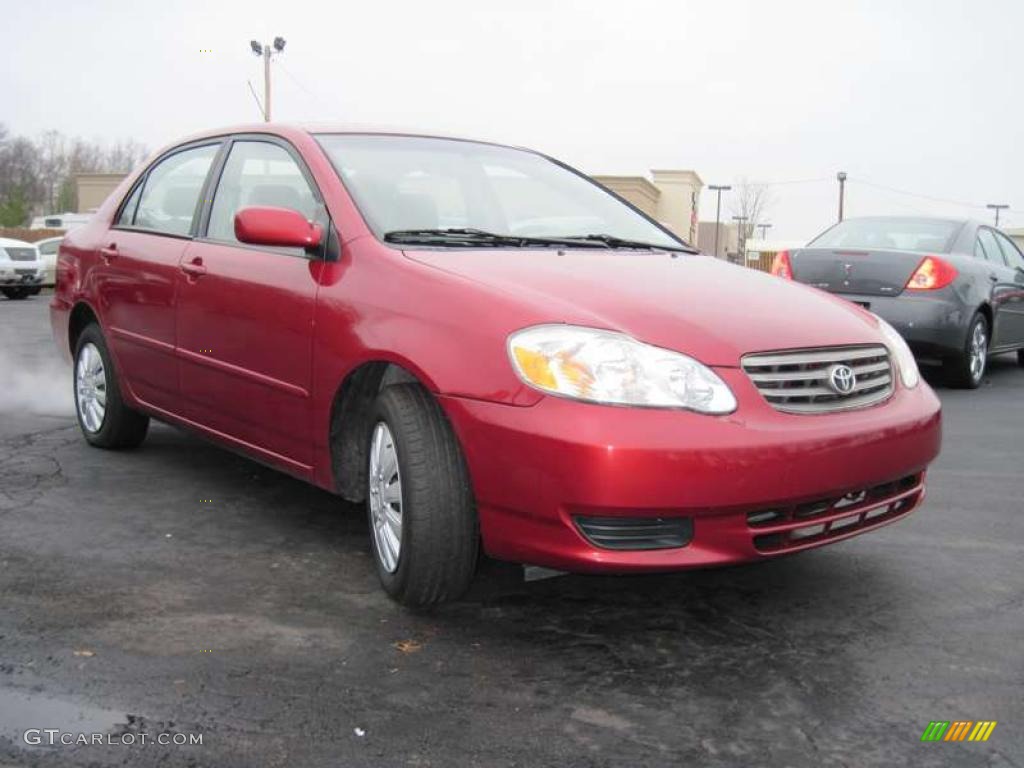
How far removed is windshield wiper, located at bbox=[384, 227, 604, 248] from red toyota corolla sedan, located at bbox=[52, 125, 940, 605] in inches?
0.5

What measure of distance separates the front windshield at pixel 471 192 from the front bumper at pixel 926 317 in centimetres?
421

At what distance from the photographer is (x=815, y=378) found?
10.7 feet

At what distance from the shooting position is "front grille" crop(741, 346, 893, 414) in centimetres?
314

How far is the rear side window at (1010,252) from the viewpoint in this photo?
10047mm

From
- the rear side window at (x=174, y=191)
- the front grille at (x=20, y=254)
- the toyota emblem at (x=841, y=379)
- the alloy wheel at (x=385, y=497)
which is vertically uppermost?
the rear side window at (x=174, y=191)

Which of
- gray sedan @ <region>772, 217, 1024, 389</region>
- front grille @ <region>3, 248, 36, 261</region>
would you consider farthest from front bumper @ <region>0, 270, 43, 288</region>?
gray sedan @ <region>772, 217, 1024, 389</region>

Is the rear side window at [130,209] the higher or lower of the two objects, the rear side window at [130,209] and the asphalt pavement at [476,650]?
the higher

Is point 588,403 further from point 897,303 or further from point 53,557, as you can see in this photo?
point 897,303

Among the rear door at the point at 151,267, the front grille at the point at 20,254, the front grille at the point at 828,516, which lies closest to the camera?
the front grille at the point at 828,516

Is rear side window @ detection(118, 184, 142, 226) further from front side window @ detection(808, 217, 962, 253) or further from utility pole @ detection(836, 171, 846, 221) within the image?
utility pole @ detection(836, 171, 846, 221)

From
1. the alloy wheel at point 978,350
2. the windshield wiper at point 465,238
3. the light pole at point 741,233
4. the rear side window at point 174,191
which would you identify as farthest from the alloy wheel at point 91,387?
the light pole at point 741,233

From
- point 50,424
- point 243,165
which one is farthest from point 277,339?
point 50,424

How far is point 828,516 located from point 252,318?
2181 millimetres

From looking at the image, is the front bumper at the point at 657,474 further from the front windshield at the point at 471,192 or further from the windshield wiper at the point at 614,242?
the windshield wiper at the point at 614,242
